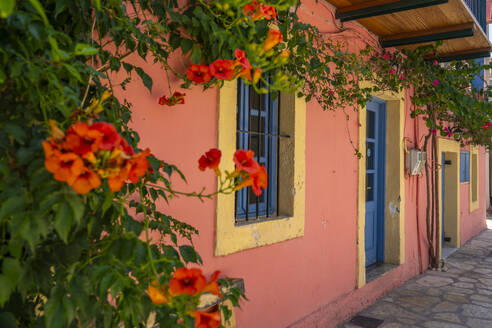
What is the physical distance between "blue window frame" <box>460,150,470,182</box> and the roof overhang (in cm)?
411

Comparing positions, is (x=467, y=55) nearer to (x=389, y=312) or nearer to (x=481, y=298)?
(x=481, y=298)

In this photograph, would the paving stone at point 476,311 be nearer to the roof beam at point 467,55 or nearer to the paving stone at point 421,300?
the paving stone at point 421,300

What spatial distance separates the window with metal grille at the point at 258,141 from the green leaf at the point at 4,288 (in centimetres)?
217

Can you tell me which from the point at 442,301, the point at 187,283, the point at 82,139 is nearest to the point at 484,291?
the point at 442,301

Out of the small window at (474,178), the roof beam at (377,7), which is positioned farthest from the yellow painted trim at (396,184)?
the small window at (474,178)

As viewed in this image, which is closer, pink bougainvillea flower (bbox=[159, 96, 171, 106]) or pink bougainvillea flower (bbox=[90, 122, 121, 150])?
pink bougainvillea flower (bbox=[90, 122, 121, 150])

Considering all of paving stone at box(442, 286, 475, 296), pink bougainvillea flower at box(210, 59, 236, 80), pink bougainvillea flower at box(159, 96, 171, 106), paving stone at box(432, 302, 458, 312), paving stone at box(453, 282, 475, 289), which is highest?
pink bougainvillea flower at box(210, 59, 236, 80)

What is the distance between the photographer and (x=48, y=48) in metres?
1.22

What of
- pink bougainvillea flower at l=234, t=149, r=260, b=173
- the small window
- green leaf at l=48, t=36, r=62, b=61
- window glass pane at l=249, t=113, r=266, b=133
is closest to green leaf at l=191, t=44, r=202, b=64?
window glass pane at l=249, t=113, r=266, b=133

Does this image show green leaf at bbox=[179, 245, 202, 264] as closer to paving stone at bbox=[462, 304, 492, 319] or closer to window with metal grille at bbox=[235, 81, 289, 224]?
window with metal grille at bbox=[235, 81, 289, 224]

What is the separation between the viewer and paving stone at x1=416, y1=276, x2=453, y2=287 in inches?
219

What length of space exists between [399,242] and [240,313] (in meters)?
3.15

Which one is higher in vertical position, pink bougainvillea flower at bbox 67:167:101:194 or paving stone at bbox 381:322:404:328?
pink bougainvillea flower at bbox 67:167:101:194

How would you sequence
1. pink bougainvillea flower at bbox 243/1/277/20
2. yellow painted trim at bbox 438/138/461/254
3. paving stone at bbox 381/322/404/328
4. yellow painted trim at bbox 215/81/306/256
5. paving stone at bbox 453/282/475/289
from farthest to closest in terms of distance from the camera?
yellow painted trim at bbox 438/138/461/254 → paving stone at bbox 453/282/475/289 → paving stone at bbox 381/322/404/328 → yellow painted trim at bbox 215/81/306/256 → pink bougainvillea flower at bbox 243/1/277/20
